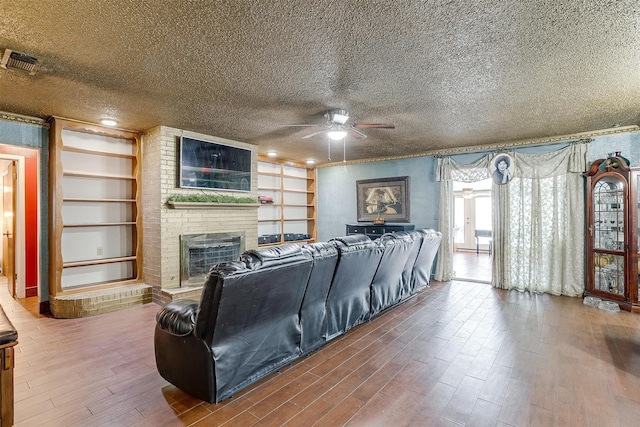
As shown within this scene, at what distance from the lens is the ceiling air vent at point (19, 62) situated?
96.1 inches

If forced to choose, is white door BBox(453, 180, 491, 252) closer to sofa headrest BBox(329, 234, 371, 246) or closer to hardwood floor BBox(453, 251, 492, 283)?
hardwood floor BBox(453, 251, 492, 283)

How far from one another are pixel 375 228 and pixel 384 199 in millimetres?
677

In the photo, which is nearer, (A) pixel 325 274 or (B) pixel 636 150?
(A) pixel 325 274

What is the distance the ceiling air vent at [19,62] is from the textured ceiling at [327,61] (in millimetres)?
74

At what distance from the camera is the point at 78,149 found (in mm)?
4367

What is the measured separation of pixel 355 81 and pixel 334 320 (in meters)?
2.33

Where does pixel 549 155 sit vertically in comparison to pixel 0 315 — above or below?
above

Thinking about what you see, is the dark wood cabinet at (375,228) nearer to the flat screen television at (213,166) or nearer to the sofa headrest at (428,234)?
the sofa headrest at (428,234)

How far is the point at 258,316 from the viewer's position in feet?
7.58

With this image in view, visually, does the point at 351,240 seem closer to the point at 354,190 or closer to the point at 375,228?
the point at 375,228

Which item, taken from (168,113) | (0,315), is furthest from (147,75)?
(0,315)

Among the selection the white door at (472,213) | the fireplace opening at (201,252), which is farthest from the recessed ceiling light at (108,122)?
the white door at (472,213)

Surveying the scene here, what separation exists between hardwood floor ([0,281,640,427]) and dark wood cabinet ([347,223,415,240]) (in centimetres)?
284

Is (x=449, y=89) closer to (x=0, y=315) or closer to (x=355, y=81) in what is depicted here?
(x=355, y=81)
